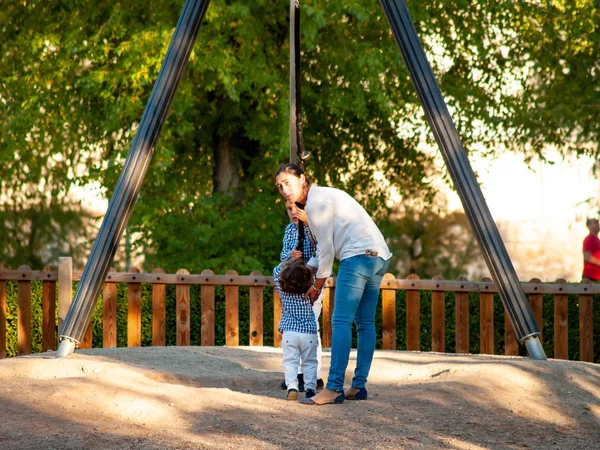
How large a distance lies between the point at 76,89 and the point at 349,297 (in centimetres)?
857

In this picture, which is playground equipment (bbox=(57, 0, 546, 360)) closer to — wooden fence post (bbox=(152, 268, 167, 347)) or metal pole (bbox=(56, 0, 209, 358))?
metal pole (bbox=(56, 0, 209, 358))

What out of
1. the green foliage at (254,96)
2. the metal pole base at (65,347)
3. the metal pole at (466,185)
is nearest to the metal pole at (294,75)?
the metal pole at (466,185)

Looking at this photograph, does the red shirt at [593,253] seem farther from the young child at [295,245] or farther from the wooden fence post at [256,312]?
the young child at [295,245]

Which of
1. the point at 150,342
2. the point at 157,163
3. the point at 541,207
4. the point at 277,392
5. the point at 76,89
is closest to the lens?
the point at 277,392

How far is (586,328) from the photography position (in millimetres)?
8203

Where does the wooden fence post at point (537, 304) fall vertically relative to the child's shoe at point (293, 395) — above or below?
above

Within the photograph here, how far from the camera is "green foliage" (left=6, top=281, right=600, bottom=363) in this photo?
8.65 m

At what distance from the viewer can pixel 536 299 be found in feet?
27.2

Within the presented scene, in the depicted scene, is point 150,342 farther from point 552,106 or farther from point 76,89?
point 552,106

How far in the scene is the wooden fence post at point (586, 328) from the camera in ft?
26.8

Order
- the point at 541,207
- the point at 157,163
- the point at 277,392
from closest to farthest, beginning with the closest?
1. the point at 277,392
2. the point at 157,163
3. the point at 541,207

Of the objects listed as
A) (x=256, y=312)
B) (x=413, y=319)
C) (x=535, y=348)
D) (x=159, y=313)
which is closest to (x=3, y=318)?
(x=159, y=313)

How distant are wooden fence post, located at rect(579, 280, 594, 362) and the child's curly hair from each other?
364 centimetres

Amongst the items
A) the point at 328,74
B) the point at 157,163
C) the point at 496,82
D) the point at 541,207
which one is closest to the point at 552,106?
the point at 496,82
